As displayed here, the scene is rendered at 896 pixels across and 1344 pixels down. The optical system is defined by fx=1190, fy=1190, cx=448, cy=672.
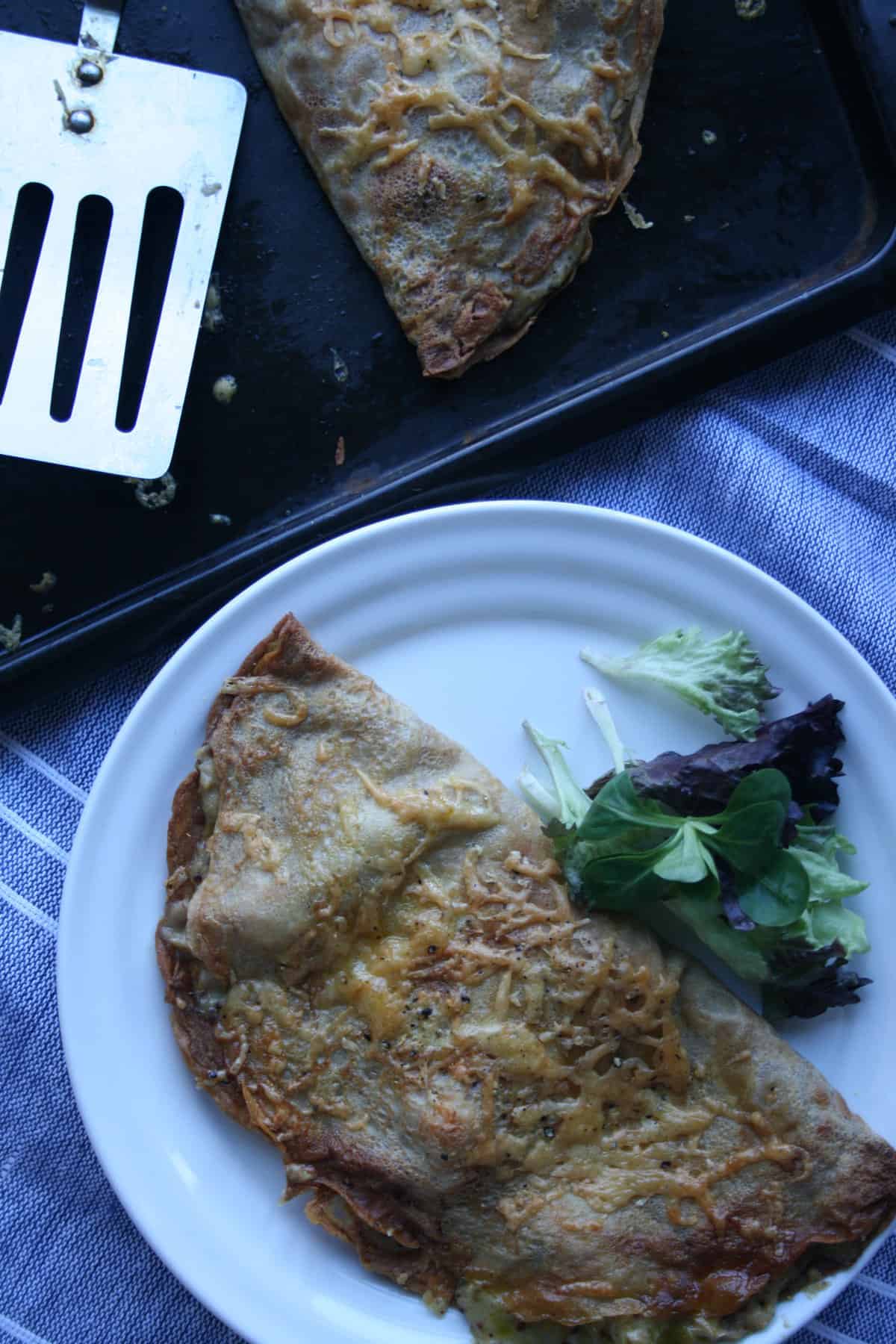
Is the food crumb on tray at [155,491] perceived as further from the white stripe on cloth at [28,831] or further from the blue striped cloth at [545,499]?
the white stripe on cloth at [28,831]

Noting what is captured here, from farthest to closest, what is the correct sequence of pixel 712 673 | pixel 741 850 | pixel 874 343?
pixel 874 343 < pixel 712 673 < pixel 741 850

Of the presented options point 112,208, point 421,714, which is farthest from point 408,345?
point 421,714

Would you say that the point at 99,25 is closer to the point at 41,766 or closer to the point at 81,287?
the point at 81,287

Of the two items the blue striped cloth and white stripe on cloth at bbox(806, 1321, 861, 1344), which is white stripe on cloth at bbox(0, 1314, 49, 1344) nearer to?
the blue striped cloth

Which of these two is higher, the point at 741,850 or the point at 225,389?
the point at 225,389

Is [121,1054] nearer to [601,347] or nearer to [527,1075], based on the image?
[527,1075]

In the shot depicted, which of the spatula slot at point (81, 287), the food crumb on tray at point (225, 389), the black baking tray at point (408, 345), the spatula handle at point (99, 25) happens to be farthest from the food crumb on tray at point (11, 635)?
the spatula handle at point (99, 25)

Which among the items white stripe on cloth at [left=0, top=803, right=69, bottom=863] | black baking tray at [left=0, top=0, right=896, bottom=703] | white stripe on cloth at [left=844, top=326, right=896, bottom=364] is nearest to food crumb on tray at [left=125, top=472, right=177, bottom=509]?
black baking tray at [left=0, top=0, right=896, bottom=703]
